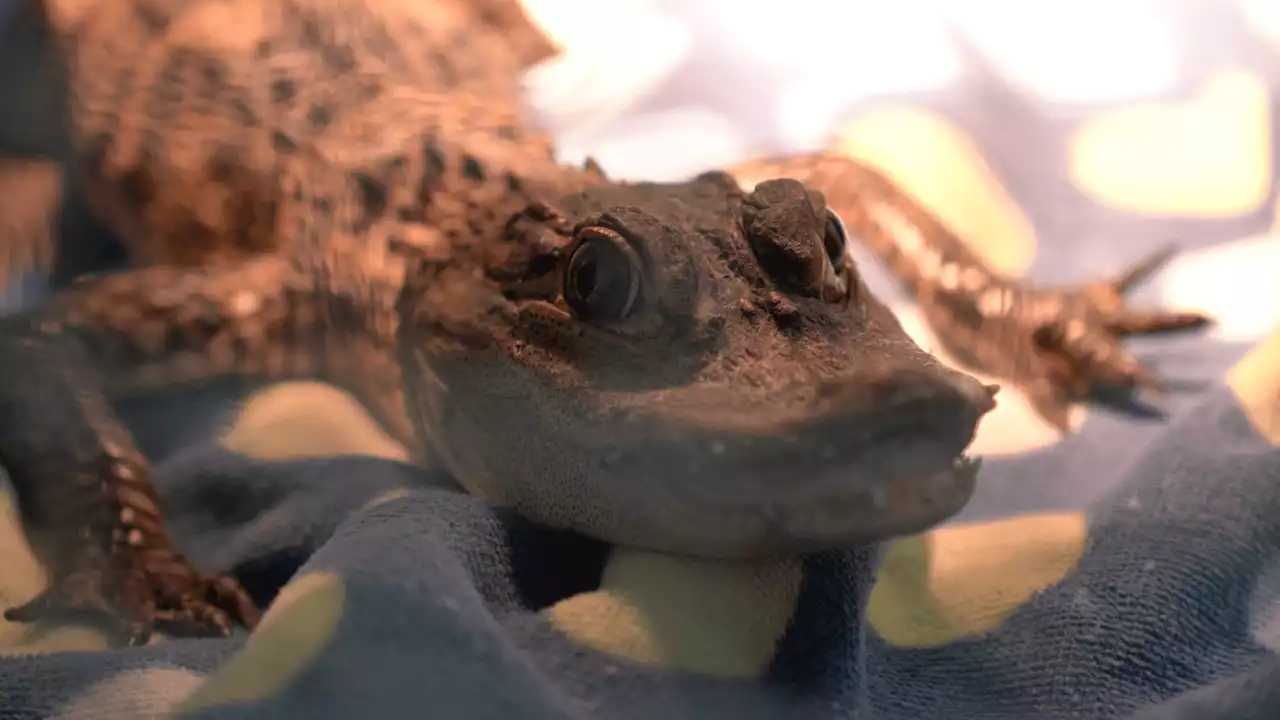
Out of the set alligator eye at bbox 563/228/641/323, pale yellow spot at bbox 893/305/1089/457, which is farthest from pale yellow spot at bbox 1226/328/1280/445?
alligator eye at bbox 563/228/641/323

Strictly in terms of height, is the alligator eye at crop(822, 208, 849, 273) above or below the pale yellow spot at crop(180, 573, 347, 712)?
above

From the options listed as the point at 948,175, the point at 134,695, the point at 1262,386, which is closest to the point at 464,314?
the point at 134,695

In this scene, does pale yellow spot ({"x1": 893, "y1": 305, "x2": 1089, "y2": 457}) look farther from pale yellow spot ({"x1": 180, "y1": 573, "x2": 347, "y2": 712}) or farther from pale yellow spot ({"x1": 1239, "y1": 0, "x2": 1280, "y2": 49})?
pale yellow spot ({"x1": 1239, "y1": 0, "x2": 1280, "y2": 49})

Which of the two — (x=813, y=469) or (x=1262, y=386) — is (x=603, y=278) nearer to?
(x=813, y=469)

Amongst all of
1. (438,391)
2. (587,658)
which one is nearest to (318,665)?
(587,658)

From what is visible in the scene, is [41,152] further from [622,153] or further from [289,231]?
[622,153]

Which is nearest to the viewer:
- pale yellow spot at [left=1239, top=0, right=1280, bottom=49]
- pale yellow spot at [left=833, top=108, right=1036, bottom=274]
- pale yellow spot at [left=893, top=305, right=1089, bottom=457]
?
pale yellow spot at [left=893, top=305, right=1089, bottom=457]
